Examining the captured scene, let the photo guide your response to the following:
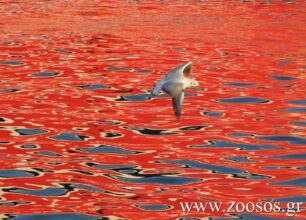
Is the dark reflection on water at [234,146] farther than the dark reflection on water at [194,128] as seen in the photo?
No

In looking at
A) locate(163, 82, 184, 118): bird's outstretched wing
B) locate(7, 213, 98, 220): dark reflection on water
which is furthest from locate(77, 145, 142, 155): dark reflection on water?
locate(163, 82, 184, 118): bird's outstretched wing

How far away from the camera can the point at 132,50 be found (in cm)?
1797

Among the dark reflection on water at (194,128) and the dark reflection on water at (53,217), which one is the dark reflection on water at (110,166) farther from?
the dark reflection on water at (194,128)

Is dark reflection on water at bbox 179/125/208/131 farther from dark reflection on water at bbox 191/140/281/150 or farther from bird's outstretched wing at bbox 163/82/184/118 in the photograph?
bird's outstretched wing at bbox 163/82/184/118

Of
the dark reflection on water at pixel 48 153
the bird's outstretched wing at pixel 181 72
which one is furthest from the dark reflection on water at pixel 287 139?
the bird's outstretched wing at pixel 181 72

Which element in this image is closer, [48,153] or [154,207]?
[154,207]

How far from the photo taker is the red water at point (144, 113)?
385 inches

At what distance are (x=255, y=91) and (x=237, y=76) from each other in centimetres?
118

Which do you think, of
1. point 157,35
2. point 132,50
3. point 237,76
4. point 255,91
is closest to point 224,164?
point 255,91

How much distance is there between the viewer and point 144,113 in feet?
43.5

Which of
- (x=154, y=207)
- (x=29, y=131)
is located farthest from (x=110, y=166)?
(x=29, y=131)

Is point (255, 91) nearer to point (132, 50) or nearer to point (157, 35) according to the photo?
point (132, 50)

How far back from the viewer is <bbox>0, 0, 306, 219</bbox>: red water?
32.1 ft

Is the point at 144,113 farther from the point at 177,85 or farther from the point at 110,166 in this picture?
the point at 177,85
